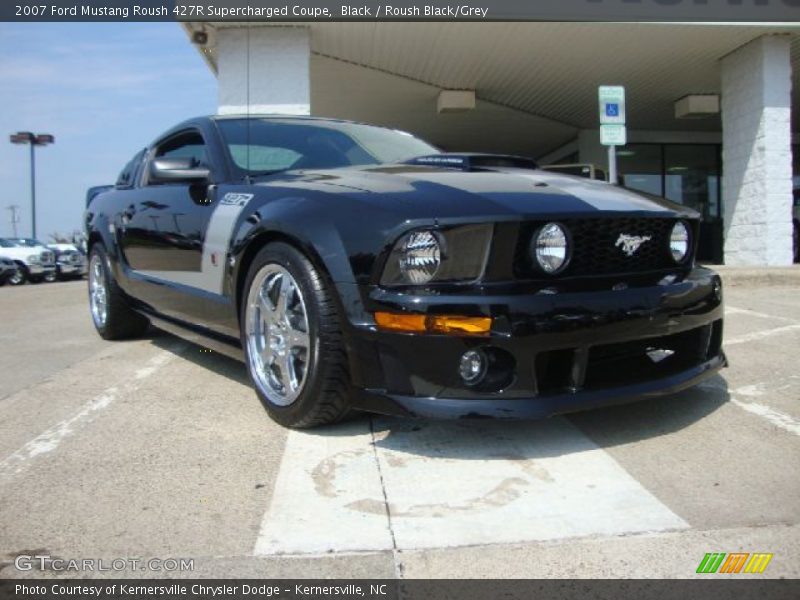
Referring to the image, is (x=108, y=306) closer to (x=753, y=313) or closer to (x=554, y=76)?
(x=753, y=313)

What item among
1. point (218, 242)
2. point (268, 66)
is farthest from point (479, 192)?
point (268, 66)

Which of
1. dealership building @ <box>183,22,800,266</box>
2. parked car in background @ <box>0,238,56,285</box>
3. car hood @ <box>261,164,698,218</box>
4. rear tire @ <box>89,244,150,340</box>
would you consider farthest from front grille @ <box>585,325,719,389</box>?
parked car in background @ <box>0,238,56,285</box>

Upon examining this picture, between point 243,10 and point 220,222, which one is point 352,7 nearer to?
point 243,10

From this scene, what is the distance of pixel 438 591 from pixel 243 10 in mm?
8405

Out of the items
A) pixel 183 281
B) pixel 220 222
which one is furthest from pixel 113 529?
pixel 183 281

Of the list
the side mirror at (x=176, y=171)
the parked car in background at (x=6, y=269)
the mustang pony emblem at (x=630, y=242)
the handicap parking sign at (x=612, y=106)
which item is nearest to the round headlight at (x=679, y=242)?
the mustang pony emblem at (x=630, y=242)

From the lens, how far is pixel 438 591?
1.66 m

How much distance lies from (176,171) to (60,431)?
1.30 metres

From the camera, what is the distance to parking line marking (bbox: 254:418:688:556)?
6.40 feet

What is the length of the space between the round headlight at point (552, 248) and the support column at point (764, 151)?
8806mm

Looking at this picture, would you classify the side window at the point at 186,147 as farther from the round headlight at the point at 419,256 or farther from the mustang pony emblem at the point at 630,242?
the mustang pony emblem at the point at 630,242

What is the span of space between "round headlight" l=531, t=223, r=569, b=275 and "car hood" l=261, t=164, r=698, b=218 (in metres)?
0.06

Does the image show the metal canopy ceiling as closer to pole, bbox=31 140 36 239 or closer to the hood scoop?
the hood scoop

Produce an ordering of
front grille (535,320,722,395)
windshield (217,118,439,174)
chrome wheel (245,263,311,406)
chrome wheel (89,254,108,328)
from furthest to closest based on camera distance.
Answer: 1. chrome wheel (89,254,108,328)
2. windshield (217,118,439,174)
3. chrome wheel (245,263,311,406)
4. front grille (535,320,722,395)
